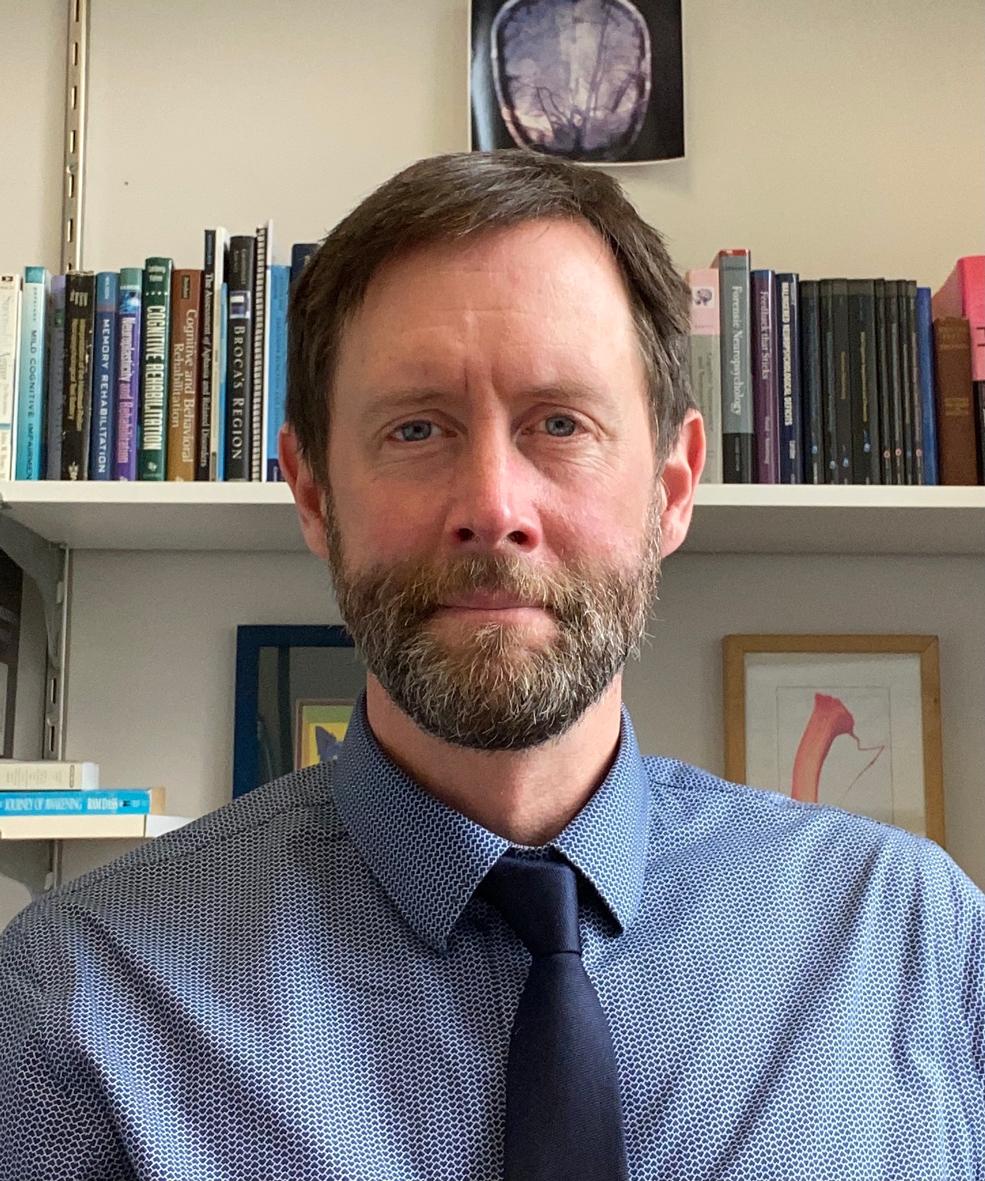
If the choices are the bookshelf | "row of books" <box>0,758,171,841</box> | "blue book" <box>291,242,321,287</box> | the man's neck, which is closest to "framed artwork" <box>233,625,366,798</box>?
the bookshelf

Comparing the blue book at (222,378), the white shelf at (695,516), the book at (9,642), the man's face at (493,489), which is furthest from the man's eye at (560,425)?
the book at (9,642)

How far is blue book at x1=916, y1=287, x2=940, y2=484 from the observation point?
4.66ft

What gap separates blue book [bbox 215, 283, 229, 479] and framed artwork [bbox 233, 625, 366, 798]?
24 cm

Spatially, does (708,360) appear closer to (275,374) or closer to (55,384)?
(275,374)

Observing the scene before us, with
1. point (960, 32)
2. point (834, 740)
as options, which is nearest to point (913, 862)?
point (834, 740)

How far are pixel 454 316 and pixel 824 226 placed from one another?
0.89 metres

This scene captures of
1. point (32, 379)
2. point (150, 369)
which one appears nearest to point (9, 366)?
point (32, 379)

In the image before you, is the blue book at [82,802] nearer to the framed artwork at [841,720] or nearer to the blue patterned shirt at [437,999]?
the blue patterned shirt at [437,999]

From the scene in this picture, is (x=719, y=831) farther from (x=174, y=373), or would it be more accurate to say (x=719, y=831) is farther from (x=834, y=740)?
(x=174, y=373)

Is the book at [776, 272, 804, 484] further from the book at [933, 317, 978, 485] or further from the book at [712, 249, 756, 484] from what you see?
the book at [933, 317, 978, 485]

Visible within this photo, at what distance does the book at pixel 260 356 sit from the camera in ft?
4.56

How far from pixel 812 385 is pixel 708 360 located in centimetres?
11

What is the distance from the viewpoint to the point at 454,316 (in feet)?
3.00

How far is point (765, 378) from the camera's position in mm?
1432
